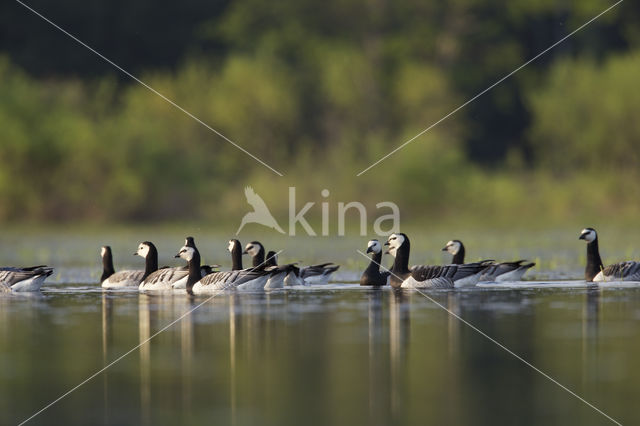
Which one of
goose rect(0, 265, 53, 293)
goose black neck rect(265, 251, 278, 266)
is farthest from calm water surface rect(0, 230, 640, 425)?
goose black neck rect(265, 251, 278, 266)

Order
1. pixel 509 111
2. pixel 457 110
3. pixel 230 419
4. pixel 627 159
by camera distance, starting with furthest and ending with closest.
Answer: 1. pixel 509 111
2. pixel 457 110
3. pixel 627 159
4. pixel 230 419

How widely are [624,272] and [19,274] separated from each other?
9.17 meters

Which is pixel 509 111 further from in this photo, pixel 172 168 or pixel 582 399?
pixel 582 399

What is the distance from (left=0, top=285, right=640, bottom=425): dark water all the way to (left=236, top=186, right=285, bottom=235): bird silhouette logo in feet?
76.2

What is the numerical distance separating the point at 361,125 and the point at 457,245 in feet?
96.7

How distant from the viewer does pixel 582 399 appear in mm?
10070

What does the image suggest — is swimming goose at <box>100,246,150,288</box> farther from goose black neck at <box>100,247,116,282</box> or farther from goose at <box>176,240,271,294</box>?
goose at <box>176,240,271,294</box>

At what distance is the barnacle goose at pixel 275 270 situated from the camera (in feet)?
60.9

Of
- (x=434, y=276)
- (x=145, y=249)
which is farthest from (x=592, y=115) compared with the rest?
(x=145, y=249)

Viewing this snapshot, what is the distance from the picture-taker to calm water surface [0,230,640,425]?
384 inches

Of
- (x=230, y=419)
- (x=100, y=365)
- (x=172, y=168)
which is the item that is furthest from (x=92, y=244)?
(x=230, y=419)

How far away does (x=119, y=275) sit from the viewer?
66.8 ft

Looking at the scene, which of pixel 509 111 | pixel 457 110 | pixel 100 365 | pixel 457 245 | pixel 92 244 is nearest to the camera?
pixel 100 365

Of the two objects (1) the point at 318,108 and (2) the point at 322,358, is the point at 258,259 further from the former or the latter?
(1) the point at 318,108
